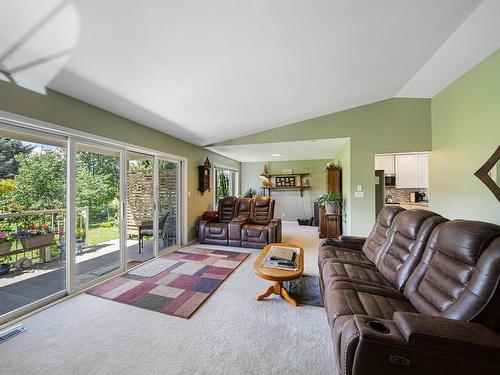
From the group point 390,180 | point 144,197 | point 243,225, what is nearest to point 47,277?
point 144,197

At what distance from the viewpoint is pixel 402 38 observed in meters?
2.21

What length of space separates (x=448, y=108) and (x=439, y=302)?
337 cm

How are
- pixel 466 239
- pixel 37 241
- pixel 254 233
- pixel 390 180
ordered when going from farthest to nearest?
pixel 390 180
pixel 254 233
pixel 37 241
pixel 466 239

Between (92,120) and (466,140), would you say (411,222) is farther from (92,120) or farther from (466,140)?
(92,120)

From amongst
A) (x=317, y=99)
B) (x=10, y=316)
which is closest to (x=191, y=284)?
(x=10, y=316)

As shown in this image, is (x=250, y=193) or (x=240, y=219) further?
(x=250, y=193)

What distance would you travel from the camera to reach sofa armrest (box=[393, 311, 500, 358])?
3.15 feet

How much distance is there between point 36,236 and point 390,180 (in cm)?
674

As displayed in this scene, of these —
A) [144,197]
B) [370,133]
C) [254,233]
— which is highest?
[370,133]

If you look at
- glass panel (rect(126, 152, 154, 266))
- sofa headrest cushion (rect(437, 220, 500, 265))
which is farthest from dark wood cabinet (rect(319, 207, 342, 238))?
glass panel (rect(126, 152, 154, 266))

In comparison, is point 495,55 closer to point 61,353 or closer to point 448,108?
point 448,108

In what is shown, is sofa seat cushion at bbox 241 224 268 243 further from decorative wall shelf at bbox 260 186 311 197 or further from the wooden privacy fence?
decorative wall shelf at bbox 260 186 311 197

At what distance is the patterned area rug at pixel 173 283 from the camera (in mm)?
2341

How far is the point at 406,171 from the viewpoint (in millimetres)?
5184
